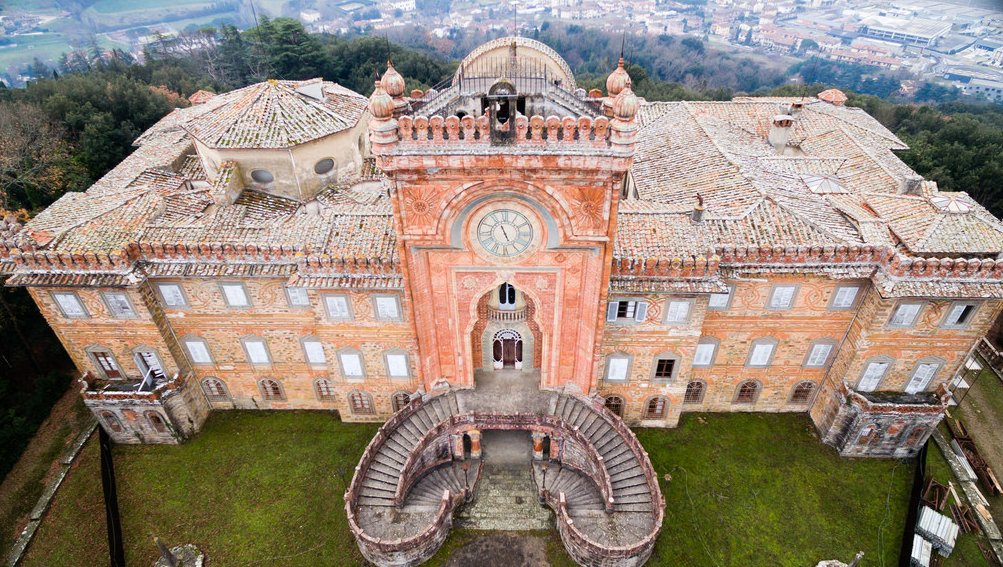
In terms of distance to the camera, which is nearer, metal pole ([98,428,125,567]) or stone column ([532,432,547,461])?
metal pole ([98,428,125,567])

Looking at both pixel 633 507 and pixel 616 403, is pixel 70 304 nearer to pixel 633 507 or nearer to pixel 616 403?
pixel 616 403

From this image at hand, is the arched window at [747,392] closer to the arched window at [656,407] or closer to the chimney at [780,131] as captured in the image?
the arched window at [656,407]

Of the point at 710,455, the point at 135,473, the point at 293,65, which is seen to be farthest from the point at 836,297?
the point at 293,65

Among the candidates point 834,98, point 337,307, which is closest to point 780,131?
point 834,98

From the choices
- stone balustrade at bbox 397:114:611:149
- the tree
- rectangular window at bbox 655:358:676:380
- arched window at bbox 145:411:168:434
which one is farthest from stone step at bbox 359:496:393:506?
the tree

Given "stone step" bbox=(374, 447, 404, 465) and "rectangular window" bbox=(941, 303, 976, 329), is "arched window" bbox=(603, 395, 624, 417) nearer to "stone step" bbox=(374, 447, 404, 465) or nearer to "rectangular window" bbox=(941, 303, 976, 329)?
"stone step" bbox=(374, 447, 404, 465)

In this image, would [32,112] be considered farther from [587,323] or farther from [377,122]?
[587,323]

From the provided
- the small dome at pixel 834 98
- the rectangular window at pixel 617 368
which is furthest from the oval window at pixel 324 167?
the small dome at pixel 834 98

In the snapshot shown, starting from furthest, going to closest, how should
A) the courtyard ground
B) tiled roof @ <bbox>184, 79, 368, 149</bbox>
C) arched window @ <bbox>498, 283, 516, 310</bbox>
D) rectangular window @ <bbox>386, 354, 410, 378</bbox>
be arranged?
tiled roof @ <bbox>184, 79, 368, 149</bbox> < rectangular window @ <bbox>386, 354, 410, 378</bbox> < the courtyard ground < arched window @ <bbox>498, 283, 516, 310</bbox>
